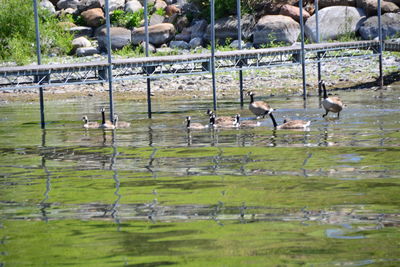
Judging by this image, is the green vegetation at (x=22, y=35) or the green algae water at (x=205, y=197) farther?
the green vegetation at (x=22, y=35)

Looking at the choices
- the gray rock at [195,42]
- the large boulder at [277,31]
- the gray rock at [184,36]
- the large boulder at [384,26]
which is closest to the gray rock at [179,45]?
the gray rock at [195,42]

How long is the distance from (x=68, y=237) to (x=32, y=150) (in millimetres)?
11662

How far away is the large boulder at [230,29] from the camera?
59.7 m

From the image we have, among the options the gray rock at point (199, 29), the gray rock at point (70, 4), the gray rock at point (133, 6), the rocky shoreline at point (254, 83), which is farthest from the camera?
the gray rock at point (70, 4)

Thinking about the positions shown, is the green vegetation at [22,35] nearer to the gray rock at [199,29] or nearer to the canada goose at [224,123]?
the gray rock at [199,29]

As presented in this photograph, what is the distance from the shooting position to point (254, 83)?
4712 centimetres

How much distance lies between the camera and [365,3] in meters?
57.8

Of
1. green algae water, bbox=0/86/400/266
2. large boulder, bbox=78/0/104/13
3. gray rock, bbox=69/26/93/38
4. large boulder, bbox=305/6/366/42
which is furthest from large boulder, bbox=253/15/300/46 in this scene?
green algae water, bbox=0/86/400/266

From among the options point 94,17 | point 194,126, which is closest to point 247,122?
point 194,126

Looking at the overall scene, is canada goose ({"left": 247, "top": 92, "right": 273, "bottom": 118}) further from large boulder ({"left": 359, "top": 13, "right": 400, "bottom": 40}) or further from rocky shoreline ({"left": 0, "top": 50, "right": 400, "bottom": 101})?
large boulder ({"left": 359, "top": 13, "right": 400, "bottom": 40})

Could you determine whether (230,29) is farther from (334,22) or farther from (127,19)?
(127,19)

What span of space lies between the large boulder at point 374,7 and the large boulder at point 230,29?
742 centimetres

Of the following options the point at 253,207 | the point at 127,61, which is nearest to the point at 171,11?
the point at 127,61

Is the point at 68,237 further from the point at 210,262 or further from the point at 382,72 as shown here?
the point at 382,72
